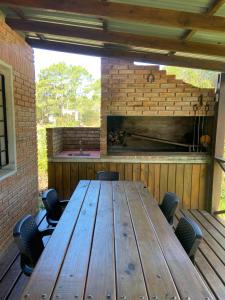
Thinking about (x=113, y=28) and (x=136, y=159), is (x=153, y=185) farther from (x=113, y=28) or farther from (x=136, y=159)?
(x=113, y=28)

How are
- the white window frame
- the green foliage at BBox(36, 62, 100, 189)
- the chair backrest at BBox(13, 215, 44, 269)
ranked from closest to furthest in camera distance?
the chair backrest at BBox(13, 215, 44, 269) < the white window frame < the green foliage at BBox(36, 62, 100, 189)

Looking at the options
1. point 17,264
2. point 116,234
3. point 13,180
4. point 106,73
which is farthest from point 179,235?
point 106,73

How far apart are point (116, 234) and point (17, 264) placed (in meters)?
1.50

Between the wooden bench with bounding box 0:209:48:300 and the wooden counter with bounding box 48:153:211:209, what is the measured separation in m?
1.71

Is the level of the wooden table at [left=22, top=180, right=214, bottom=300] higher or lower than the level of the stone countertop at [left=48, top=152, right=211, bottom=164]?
lower

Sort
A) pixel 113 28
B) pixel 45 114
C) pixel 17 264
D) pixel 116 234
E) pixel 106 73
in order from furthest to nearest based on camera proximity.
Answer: pixel 45 114
pixel 106 73
pixel 113 28
pixel 17 264
pixel 116 234

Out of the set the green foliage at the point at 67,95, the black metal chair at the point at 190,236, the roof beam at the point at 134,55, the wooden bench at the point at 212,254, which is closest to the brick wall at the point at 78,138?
the roof beam at the point at 134,55

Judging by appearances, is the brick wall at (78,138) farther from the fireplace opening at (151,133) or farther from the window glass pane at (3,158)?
the window glass pane at (3,158)

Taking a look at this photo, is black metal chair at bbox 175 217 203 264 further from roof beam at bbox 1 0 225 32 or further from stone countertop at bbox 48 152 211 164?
stone countertop at bbox 48 152 211 164

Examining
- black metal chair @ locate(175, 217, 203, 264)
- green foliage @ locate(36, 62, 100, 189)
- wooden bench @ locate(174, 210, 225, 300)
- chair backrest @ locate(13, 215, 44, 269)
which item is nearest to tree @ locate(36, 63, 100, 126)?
green foliage @ locate(36, 62, 100, 189)

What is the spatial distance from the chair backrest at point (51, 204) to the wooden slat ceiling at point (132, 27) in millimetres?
1871

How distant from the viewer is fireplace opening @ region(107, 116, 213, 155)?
5.00m

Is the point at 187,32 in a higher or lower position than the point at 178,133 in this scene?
higher

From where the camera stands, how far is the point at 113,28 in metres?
3.08
